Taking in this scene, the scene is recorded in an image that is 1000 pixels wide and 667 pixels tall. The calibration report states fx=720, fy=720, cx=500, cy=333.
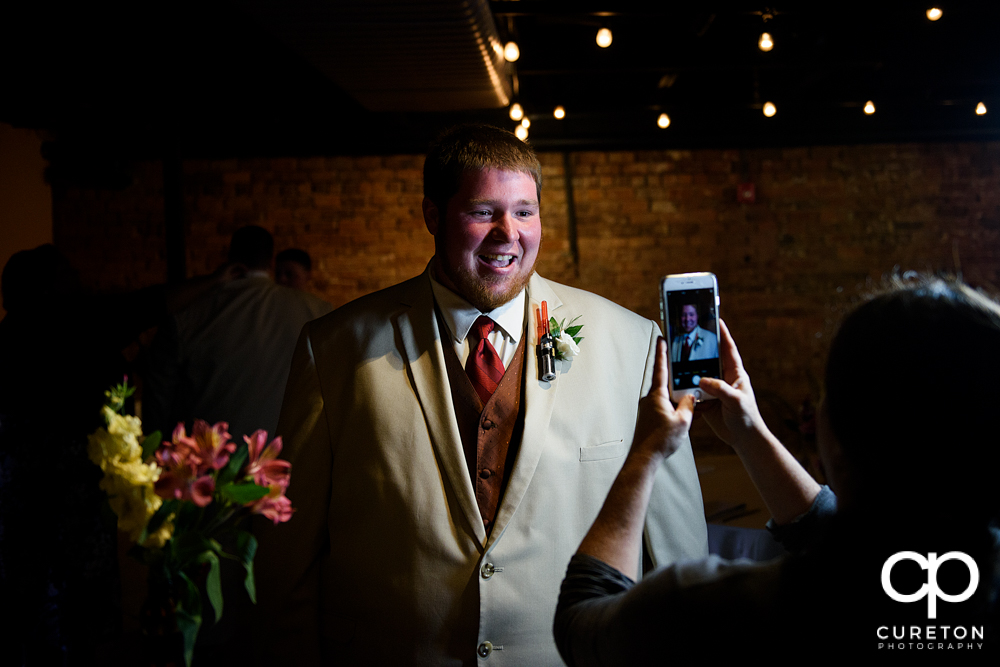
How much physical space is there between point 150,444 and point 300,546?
498mm

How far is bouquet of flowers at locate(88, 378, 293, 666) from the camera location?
3.39 feet

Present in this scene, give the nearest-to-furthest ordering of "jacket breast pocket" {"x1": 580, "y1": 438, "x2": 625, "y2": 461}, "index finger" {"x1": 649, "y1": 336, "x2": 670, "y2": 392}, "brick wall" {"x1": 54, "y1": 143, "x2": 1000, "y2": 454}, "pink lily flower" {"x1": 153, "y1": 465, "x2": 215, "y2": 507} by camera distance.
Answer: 1. "pink lily flower" {"x1": 153, "y1": 465, "x2": 215, "y2": 507}
2. "index finger" {"x1": 649, "y1": 336, "x2": 670, "y2": 392}
3. "jacket breast pocket" {"x1": 580, "y1": 438, "x2": 625, "y2": 461}
4. "brick wall" {"x1": 54, "y1": 143, "x2": 1000, "y2": 454}

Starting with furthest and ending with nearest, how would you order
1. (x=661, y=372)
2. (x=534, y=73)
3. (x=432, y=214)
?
(x=534, y=73) → (x=432, y=214) → (x=661, y=372)

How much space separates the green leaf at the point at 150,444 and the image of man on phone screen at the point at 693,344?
857 millimetres

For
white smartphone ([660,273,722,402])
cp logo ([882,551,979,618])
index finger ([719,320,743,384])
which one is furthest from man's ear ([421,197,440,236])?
cp logo ([882,551,979,618])

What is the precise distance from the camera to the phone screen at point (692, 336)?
4.25ft

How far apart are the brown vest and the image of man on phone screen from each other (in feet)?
1.21

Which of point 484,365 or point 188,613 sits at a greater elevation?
point 484,365

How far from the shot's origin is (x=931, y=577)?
2.57 feet

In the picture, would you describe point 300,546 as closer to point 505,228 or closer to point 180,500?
point 180,500

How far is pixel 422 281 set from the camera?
1684 mm

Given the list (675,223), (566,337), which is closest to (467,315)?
(566,337)

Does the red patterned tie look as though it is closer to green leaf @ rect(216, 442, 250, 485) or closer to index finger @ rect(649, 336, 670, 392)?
index finger @ rect(649, 336, 670, 392)

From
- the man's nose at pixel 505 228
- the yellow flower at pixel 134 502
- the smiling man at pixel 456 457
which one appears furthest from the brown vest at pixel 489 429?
the yellow flower at pixel 134 502
